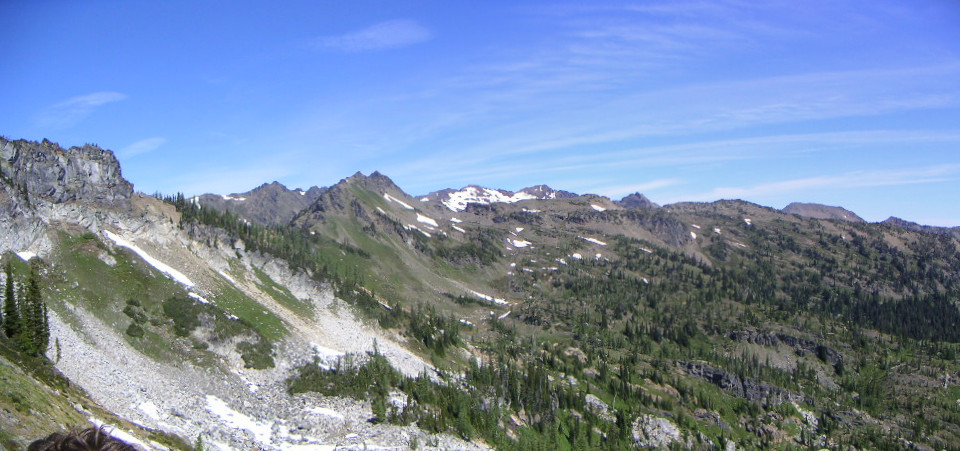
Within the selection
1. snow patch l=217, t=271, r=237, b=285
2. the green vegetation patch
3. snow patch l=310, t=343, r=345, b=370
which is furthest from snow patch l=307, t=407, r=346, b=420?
snow patch l=217, t=271, r=237, b=285

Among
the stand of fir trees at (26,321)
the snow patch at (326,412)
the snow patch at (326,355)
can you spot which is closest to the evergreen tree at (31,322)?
the stand of fir trees at (26,321)

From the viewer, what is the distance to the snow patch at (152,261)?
96625 millimetres

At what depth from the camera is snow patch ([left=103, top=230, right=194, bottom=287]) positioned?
96.6 metres

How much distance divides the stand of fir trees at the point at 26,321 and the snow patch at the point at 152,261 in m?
29.8

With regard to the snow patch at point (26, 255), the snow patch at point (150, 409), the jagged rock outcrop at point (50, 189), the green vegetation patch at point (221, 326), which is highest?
the jagged rock outcrop at point (50, 189)

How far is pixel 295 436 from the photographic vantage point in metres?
74.4

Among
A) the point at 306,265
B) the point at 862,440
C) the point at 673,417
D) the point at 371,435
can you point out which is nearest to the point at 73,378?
the point at 371,435

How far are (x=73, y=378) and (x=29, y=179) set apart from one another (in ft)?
163

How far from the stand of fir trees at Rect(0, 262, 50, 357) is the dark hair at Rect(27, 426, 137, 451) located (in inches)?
2442

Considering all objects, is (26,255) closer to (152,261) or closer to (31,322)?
(152,261)

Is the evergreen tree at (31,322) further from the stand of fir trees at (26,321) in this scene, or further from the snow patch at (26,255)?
the snow patch at (26,255)

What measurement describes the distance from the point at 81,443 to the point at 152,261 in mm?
102800

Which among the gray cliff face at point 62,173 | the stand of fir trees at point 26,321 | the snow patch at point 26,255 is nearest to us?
the stand of fir trees at point 26,321

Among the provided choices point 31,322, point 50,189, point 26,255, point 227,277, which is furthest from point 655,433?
point 50,189
